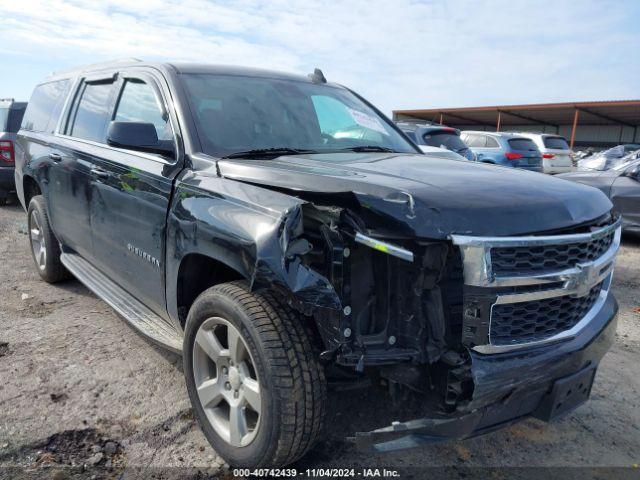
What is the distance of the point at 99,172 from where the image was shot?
138 inches

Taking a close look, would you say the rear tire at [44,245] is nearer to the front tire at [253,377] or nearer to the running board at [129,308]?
the running board at [129,308]

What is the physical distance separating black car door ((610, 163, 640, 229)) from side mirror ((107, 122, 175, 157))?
6753 mm

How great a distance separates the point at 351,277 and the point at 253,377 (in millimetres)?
666

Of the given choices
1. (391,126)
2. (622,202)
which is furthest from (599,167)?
(391,126)

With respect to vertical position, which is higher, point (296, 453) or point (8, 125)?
point (8, 125)

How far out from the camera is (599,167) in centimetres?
941

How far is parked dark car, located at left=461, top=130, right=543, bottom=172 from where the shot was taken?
41.6 feet

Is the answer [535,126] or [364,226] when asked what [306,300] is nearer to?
[364,226]

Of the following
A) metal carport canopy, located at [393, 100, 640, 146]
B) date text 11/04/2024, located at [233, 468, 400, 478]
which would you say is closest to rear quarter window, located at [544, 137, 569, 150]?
Result: date text 11/04/2024, located at [233, 468, 400, 478]

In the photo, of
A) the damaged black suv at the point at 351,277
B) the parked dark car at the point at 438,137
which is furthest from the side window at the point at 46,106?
the parked dark car at the point at 438,137

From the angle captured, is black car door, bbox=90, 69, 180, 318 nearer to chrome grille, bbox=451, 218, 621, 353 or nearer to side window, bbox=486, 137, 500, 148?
chrome grille, bbox=451, 218, 621, 353

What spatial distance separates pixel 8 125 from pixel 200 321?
8.91 metres

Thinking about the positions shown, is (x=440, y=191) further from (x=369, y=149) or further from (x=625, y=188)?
(x=625, y=188)

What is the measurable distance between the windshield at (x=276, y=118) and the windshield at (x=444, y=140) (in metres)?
6.75
